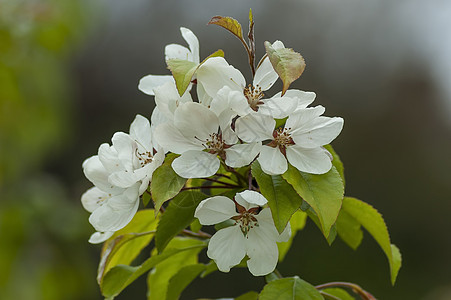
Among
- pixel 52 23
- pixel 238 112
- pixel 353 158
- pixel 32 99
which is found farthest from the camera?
pixel 353 158

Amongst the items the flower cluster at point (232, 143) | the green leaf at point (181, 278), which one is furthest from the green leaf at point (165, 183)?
the green leaf at point (181, 278)

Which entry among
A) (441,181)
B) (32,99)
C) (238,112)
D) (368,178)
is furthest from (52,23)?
(441,181)

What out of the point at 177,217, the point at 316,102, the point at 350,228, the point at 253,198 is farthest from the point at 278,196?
the point at 316,102

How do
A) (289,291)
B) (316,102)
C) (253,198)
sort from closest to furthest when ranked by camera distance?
(253,198) → (289,291) → (316,102)

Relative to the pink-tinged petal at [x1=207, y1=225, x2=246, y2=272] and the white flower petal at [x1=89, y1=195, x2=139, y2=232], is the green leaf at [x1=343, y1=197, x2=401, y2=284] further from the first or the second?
the white flower petal at [x1=89, y1=195, x2=139, y2=232]

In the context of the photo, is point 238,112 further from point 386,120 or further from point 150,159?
point 386,120

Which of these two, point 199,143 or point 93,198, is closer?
point 199,143

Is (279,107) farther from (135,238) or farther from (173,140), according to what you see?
(135,238)
